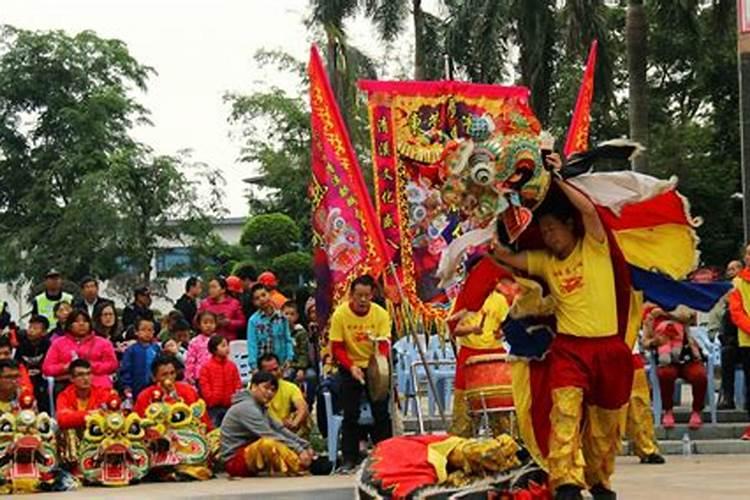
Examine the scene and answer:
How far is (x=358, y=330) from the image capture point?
40.4 feet

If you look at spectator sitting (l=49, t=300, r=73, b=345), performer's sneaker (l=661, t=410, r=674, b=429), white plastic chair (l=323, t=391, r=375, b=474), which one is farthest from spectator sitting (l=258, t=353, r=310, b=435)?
performer's sneaker (l=661, t=410, r=674, b=429)

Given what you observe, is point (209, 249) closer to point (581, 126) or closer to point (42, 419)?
point (581, 126)

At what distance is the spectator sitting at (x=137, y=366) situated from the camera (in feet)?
43.3

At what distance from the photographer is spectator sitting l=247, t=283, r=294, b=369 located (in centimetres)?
1381

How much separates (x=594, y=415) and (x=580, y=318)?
56cm

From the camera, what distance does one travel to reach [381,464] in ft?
27.0

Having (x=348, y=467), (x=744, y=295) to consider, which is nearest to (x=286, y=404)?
(x=348, y=467)

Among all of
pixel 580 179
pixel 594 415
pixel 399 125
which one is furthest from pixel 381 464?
pixel 399 125

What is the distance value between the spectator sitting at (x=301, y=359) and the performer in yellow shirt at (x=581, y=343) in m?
6.36

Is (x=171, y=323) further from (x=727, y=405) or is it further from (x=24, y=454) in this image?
(x=727, y=405)

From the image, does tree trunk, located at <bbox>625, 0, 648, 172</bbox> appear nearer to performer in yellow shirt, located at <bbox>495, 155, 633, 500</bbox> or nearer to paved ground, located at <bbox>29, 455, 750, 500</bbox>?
paved ground, located at <bbox>29, 455, 750, 500</bbox>

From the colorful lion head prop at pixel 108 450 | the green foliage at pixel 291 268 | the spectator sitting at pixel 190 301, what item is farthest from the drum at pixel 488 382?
the green foliage at pixel 291 268

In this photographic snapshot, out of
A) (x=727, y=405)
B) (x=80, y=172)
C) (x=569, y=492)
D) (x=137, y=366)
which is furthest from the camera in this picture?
(x=80, y=172)

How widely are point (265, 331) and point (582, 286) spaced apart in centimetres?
629
